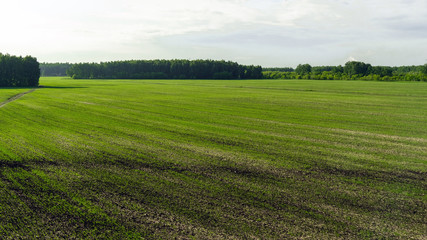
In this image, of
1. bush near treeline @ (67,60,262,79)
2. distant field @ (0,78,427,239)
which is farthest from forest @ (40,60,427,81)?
distant field @ (0,78,427,239)

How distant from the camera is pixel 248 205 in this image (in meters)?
8.41

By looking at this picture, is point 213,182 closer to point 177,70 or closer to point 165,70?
point 177,70

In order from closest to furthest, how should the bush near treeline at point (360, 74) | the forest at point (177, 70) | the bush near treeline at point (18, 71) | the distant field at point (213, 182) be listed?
1. the distant field at point (213, 182)
2. the bush near treeline at point (18, 71)
3. the bush near treeline at point (360, 74)
4. the forest at point (177, 70)

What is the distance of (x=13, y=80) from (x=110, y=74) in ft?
220

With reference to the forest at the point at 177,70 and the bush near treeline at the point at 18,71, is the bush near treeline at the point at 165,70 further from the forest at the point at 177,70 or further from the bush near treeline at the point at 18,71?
the bush near treeline at the point at 18,71

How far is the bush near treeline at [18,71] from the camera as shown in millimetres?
80037

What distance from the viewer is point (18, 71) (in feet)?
270

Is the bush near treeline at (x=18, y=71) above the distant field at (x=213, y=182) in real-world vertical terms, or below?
above

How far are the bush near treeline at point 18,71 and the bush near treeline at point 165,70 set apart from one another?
60.1 metres

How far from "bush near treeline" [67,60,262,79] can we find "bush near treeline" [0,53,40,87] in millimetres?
60147

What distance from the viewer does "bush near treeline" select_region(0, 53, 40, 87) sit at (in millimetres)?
80037

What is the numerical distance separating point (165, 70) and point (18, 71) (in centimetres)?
7241

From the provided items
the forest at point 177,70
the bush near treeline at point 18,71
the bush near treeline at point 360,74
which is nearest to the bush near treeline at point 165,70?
the forest at point 177,70

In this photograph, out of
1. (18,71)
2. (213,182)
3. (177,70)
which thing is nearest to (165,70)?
(177,70)
